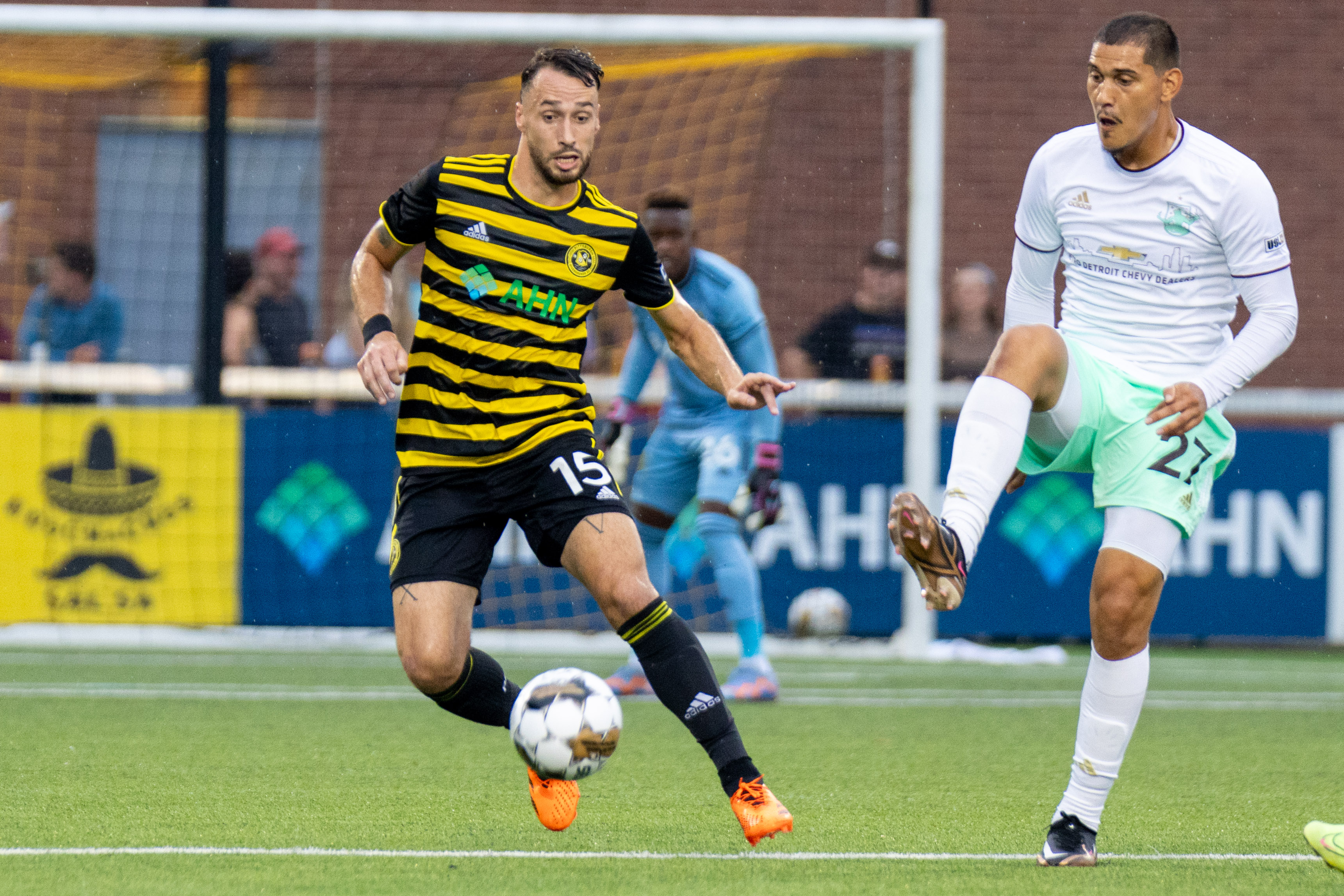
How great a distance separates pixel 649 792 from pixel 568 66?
216cm

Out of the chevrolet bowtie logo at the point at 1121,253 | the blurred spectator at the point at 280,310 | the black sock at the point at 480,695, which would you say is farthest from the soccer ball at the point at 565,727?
the blurred spectator at the point at 280,310

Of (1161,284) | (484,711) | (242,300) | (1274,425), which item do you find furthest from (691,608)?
Answer: (1161,284)

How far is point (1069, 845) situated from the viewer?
414cm

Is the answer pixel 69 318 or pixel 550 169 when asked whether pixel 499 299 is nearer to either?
pixel 550 169

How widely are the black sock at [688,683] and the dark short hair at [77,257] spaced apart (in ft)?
21.0

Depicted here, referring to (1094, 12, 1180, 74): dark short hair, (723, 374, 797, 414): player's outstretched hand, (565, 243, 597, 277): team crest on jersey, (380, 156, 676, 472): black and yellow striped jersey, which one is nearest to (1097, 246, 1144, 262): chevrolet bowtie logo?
(1094, 12, 1180, 74): dark short hair

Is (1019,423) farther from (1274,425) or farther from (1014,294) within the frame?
(1274,425)

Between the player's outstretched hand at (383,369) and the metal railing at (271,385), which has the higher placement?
the player's outstretched hand at (383,369)

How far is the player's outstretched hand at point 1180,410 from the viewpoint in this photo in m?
3.98

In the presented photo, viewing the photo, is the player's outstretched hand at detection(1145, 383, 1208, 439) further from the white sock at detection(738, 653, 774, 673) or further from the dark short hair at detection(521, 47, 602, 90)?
the white sock at detection(738, 653, 774, 673)

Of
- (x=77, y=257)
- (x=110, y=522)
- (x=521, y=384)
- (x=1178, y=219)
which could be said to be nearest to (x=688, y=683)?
(x=521, y=384)

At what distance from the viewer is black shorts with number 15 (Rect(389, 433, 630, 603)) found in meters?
4.41

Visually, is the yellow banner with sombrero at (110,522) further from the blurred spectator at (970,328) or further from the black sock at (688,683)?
the black sock at (688,683)

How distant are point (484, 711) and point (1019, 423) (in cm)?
166
